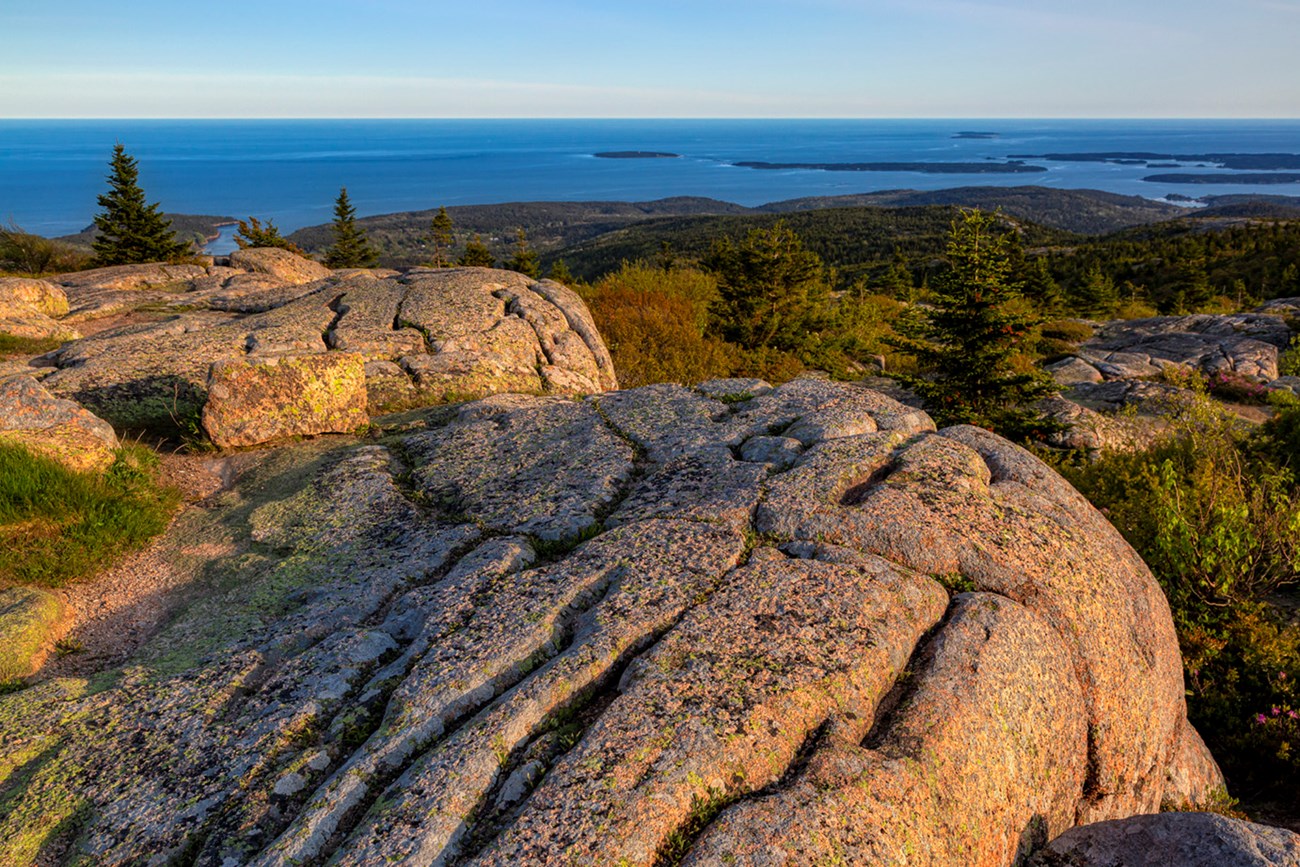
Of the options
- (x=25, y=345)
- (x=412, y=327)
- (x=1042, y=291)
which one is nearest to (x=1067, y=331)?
(x=1042, y=291)

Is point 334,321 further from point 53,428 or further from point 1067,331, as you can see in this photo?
point 1067,331

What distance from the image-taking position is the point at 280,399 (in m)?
8.50

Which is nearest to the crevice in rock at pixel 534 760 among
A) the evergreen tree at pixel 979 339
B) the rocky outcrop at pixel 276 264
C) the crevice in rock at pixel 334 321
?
the crevice in rock at pixel 334 321

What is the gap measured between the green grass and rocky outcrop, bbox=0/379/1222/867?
0.99 metres

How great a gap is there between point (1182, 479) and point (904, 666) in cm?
816

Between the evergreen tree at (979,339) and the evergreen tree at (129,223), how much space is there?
1754 inches

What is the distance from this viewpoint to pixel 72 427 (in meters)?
7.50

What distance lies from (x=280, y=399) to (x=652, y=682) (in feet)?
23.2

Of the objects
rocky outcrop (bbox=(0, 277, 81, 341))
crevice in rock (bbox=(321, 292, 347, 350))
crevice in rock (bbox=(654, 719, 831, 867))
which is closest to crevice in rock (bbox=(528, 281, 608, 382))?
crevice in rock (bbox=(321, 292, 347, 350))

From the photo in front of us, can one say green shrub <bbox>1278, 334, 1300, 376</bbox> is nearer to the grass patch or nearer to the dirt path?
the dirt path

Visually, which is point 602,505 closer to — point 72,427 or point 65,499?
point 65,499

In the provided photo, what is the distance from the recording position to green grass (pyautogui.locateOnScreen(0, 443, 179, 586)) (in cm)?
586

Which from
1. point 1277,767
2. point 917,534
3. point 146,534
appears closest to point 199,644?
point 146,534

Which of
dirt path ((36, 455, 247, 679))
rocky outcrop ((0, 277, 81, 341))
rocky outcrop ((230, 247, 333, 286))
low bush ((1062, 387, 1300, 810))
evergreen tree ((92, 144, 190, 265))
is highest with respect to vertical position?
evergreen tree ((92, 144, 190, 265))
